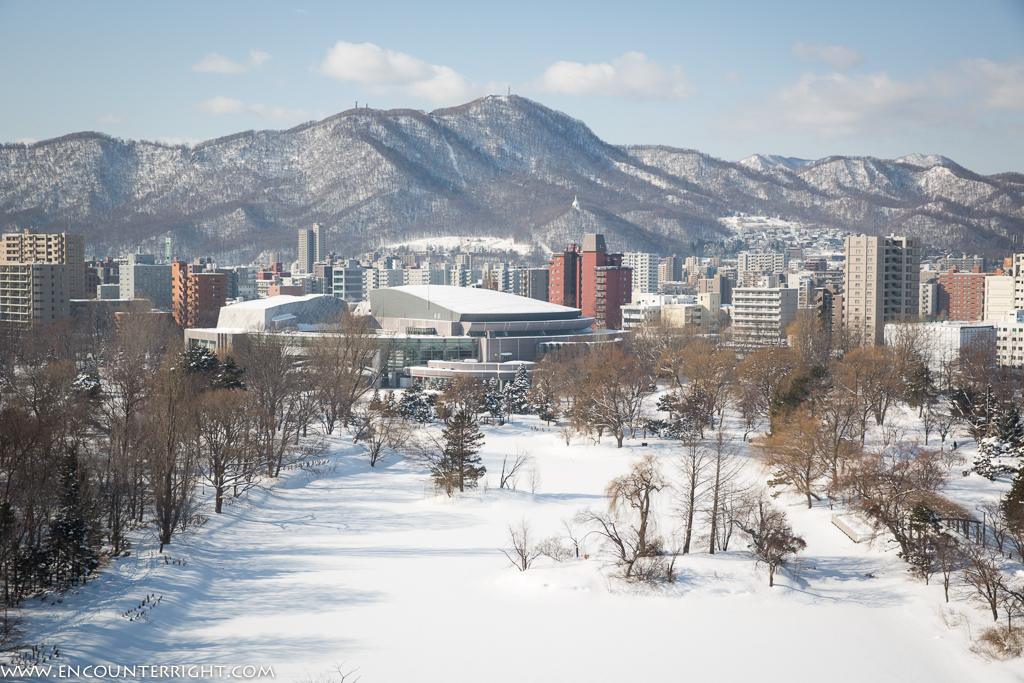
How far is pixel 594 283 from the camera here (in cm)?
10044

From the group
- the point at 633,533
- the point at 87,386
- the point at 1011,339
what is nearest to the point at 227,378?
the point at 87,386

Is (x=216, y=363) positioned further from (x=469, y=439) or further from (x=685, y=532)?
(x=685, y=532)

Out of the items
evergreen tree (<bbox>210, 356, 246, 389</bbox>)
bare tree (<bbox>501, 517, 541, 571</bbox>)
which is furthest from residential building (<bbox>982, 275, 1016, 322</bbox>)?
evergreen tree (<bbox>210, 356, 246, 389</bbox>)

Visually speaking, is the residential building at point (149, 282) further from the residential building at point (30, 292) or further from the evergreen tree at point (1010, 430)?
the evergreen tree at point (1010, 430)

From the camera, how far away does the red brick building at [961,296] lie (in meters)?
122

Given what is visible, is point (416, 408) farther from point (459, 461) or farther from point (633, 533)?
point (633, 533)

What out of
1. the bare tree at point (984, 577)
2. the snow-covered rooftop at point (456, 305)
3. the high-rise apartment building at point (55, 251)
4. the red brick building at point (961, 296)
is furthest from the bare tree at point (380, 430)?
the red brick building at point (961, 296)

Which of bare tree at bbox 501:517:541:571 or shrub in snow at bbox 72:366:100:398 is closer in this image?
bare tree at bbox 501:517:541:571

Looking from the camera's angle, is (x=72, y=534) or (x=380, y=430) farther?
(x=380, y=430)

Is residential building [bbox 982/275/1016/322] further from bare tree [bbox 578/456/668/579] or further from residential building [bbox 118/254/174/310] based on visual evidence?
residential building [bbox 118/254/174/310]

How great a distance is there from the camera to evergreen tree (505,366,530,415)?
181 feet

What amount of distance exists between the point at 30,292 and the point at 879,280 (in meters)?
84.0

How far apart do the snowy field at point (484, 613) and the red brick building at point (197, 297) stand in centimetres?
7799

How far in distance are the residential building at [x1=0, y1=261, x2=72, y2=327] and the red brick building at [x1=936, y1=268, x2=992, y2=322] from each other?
115 metres
